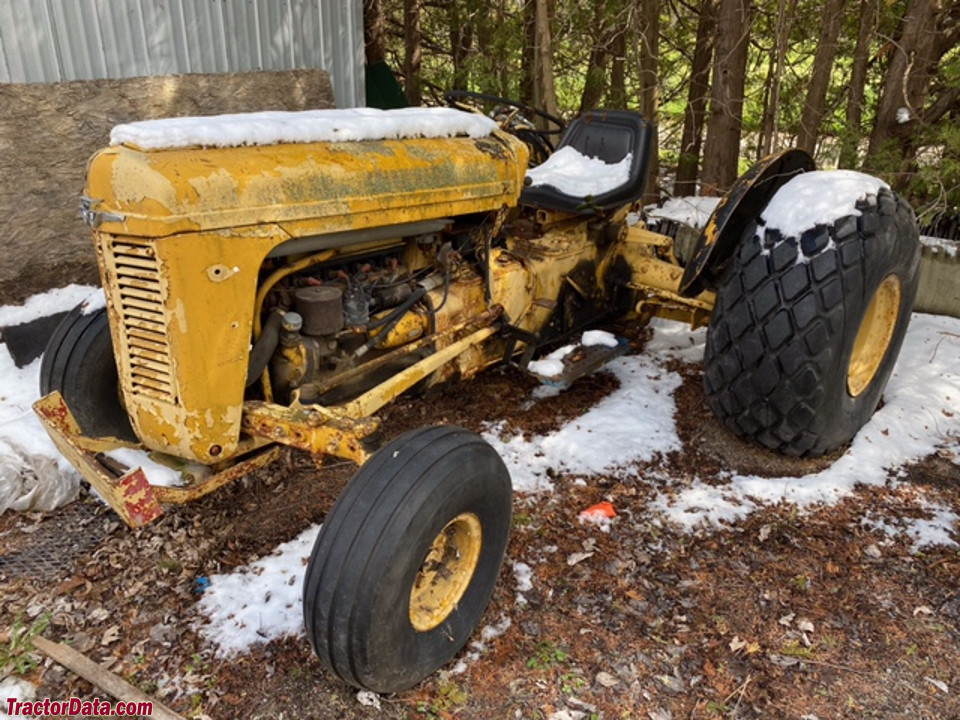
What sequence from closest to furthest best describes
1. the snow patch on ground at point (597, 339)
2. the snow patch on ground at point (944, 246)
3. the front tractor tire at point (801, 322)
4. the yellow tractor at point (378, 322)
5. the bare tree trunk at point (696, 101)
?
the yellow tractor at point (378, 322) < the front tractor tire at point (801, 322) < the snow patch on ground at point (597, 339) < the snow patch on ground at point (944, 246) < the bare tree trunk at point (696, 101)

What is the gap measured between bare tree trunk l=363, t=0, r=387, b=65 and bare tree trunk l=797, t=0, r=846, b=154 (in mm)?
4794

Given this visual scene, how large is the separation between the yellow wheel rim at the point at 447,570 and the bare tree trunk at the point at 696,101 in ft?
18.2

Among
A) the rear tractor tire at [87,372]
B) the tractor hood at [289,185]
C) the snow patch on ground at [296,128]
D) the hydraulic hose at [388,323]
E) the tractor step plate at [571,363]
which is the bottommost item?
the tractor step plate at [571,363]

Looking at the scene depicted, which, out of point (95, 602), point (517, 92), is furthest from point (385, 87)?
point (95, 602)

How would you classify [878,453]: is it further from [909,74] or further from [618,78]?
[618,78]

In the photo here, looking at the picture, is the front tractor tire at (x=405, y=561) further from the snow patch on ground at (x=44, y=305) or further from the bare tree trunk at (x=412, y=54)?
the bare tree trunk at (x=412, y=54)

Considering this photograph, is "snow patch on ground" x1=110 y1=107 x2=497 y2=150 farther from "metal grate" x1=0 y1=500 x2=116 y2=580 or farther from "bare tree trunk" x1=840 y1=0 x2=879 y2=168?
"bare tree trunk" x1=840 y1=0 x2=879 y2=168

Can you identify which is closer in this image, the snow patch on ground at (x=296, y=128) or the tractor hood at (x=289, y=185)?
the tractor hood at (x=289, y=185)

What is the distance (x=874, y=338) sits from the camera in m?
3.55

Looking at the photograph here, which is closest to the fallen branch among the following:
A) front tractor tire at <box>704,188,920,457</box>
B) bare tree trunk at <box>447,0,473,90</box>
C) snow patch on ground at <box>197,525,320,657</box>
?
snow patch on ground at <box>197,525,320,657</box>

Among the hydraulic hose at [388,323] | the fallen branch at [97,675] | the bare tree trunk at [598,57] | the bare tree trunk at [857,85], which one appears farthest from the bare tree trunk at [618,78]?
the fallen branch at [97,675]

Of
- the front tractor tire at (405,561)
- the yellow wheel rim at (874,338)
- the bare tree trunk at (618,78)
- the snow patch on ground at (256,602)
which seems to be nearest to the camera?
the front tractor tire at (405,561)

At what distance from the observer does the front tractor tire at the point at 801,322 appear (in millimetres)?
2967

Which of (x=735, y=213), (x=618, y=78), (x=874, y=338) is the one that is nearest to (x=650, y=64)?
(x=618, y=78)
